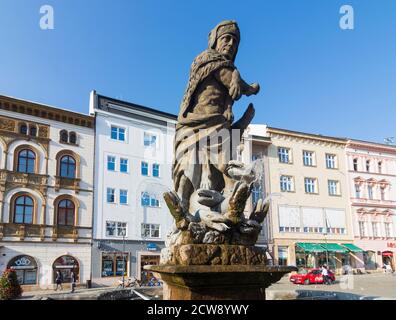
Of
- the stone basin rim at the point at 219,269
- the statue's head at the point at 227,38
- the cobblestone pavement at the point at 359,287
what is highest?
the statue's head at the point at 227,38

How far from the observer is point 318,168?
43.8 meters

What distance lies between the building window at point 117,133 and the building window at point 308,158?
21726 mm

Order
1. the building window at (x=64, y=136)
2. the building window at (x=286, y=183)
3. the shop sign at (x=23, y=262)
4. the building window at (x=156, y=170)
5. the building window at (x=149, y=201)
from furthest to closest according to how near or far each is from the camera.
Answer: the building window at (x=286, y=183) < the building window at (x=156, y=170) < the building window at (x=149, y=201) < the building window at (x=64, y=136) < the shop sign at (x=23, y=262)

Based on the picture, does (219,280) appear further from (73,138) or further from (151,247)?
(151,247)

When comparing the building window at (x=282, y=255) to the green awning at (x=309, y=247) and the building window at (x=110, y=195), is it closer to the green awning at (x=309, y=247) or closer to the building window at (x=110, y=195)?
the green awning at (x=309, y=247)

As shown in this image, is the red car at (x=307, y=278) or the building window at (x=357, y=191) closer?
the red car at (x=307, y=278)

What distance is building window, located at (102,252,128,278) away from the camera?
2945 centimetres

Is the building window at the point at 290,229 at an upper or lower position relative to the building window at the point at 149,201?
lower

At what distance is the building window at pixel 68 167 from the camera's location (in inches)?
1164

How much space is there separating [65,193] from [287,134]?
25.3 m

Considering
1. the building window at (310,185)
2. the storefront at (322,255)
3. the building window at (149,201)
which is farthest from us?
the building window at (310,185)

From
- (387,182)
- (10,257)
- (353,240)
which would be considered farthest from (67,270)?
(387,182)

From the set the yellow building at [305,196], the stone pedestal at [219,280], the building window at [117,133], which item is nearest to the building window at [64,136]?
the building window at [117,133]
